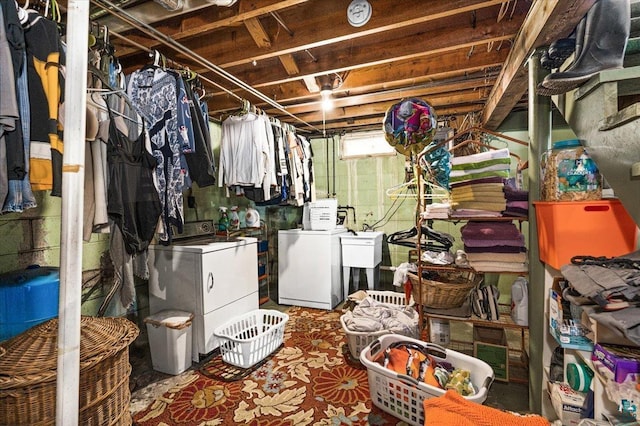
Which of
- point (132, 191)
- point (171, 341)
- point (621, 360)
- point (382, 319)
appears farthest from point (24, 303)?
point (621, 360)

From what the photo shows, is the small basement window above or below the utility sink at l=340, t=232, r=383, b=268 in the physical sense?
above

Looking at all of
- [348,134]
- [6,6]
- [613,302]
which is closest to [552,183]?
[613,302]

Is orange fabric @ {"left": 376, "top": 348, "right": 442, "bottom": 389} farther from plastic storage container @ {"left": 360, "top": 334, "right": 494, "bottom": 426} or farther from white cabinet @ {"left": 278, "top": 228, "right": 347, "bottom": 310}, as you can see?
white cabinet @ {"left": 278, "top": 228, "right": 347, "bottom": 310}

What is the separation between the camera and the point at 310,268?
3.50 m

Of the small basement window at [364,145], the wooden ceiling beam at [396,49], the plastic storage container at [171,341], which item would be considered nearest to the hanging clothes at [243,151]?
the wooden ceiling beam at [396,49]

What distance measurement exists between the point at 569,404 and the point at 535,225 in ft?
2.84

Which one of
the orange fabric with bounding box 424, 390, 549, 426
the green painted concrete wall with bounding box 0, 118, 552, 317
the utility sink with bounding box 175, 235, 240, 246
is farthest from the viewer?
the green painted concrete wall with bounding box 0, 118, 552, 317

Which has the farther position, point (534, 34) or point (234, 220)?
point (234, 220)

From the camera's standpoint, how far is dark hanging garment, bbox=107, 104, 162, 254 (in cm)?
166

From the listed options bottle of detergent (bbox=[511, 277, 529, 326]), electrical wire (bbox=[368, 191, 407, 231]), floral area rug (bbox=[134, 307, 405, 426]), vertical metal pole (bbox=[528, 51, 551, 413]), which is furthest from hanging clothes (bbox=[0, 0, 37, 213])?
electrical wire (bbox=[368, 191, 407, 231])

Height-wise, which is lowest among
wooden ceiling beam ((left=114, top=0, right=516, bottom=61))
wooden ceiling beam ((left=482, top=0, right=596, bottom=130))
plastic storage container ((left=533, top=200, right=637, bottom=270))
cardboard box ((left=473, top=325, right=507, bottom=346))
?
cardboard box ((left=473, top=325, right=507, bottom=346))

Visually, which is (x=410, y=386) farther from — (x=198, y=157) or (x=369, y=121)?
(x=369, y=121)

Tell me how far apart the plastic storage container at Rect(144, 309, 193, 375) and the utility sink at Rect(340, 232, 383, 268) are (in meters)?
1.89

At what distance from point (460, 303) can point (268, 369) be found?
1460 millimetres
